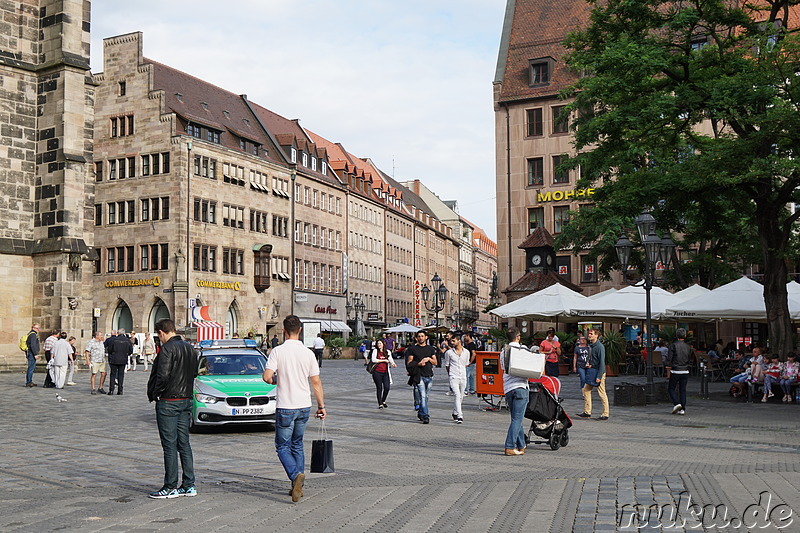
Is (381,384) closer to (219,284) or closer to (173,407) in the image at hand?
(173,407)

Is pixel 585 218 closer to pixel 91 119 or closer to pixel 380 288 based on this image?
pixel 91 119

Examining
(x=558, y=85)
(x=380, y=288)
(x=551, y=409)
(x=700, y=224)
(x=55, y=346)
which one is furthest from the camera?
Answer: (x=380, y=288)

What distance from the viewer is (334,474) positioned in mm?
11047

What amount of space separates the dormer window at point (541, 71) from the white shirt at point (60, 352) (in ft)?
140

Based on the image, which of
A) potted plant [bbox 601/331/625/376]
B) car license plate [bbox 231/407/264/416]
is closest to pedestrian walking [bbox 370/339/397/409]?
car license plate [bbox 231/407/264/416]

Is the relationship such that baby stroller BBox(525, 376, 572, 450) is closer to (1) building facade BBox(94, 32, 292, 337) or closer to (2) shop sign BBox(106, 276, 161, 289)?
(1) building facade BBox(94, 32, 292, 337)

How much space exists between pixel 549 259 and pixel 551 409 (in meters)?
32.0

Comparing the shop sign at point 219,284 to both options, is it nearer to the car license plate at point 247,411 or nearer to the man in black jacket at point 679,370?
the man in black jacket at point 679,370

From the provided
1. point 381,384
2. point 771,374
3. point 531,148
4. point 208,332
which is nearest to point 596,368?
point 381,384

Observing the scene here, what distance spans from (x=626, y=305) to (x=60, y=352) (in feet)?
54.7

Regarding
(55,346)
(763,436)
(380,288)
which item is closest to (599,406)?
(763,436)

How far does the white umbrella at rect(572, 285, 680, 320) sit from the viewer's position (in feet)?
92.1

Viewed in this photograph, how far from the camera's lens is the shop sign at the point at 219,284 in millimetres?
62994

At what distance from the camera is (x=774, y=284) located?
22906mm
